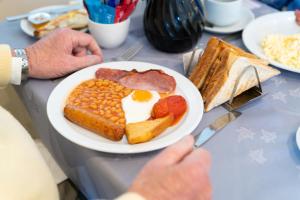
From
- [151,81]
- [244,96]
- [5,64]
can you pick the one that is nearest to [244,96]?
[244,96]

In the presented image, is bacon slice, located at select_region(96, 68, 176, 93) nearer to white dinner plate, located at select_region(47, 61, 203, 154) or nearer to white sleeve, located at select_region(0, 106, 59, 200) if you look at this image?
white dinner plate, located at select_region(47, 61, 203, 154)

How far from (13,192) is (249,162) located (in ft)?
1.50

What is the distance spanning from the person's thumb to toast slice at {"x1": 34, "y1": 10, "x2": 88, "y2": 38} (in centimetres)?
22

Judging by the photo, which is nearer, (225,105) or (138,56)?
(225,105)

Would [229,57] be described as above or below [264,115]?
above

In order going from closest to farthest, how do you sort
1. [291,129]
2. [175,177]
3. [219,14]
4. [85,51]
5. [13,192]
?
[175,177]
[13,192]
[291,129]
[85,51]
[219,14]

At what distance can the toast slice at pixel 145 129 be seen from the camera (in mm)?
719

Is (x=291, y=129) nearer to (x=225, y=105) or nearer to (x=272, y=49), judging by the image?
(x=225, y=105)

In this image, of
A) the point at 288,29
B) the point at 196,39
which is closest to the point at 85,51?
the point at 196,39

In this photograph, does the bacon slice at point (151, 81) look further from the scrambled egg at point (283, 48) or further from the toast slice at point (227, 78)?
the scrambled egg at point (283, 48)

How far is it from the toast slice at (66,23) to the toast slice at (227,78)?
485 millimetres

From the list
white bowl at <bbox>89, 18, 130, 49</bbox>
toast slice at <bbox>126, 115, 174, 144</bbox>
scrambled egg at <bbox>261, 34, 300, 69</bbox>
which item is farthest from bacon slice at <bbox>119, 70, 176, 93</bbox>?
scrambled egg at <bbox>261, 34, 300, 69</bbox>

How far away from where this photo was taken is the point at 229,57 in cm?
85

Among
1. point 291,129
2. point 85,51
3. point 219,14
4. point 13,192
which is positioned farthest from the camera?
point 219,14
